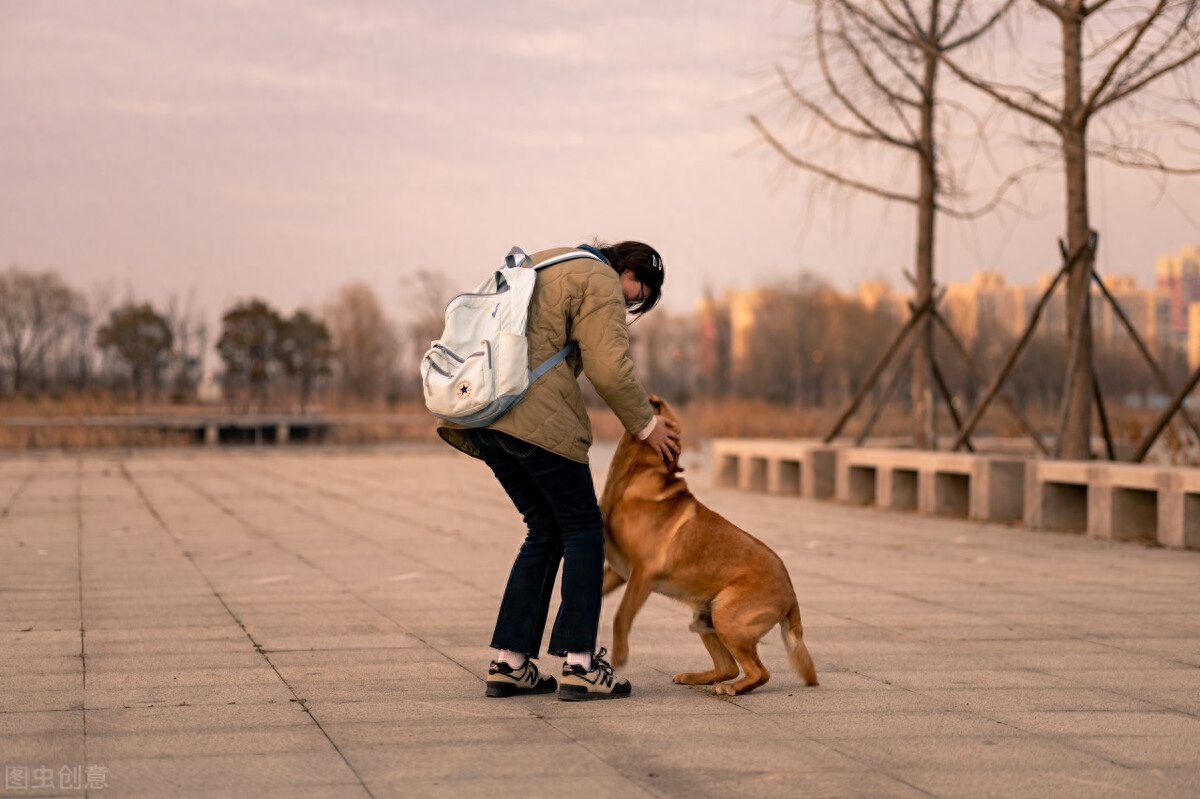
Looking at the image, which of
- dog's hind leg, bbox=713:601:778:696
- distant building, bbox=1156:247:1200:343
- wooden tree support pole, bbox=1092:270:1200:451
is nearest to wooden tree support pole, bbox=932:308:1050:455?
wooden tree support pole, bbox=1092:270:1200:451

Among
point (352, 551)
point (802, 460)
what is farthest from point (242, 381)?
point (352, 551)

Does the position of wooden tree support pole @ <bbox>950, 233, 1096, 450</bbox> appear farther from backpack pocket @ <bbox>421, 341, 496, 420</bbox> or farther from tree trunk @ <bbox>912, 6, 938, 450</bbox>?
backpack pocket @ <bbox>421, 341, 496, 420</bbox>

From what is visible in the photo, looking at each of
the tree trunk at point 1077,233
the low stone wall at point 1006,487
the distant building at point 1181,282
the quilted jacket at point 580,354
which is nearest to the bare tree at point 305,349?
the distant building at point 1181,282

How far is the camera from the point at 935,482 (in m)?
12.8

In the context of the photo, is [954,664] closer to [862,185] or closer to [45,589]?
[45,589]

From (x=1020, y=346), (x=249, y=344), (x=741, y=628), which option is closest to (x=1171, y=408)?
(x=1020, y=346)

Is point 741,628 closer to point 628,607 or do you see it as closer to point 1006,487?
point 628,607

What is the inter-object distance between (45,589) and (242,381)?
185 feet

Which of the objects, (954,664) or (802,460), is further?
(802,460)

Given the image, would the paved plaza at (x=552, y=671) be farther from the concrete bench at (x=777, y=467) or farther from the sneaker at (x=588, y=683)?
the concrete bench at (x=777, y=467)

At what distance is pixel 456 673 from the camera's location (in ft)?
16.9

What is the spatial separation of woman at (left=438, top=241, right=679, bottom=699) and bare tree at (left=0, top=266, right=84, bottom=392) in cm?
6337

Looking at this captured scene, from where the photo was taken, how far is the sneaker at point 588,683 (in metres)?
4.62

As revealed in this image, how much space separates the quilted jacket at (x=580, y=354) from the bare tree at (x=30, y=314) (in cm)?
6352
